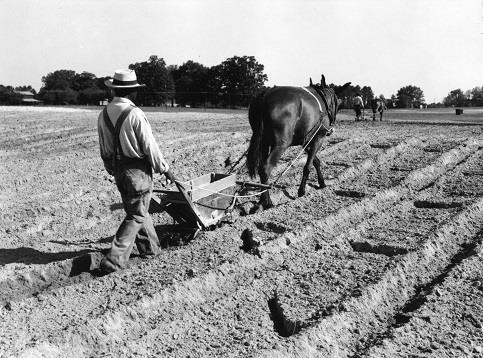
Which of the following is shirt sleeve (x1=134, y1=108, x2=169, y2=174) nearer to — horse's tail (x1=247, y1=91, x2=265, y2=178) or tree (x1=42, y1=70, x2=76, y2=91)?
horse's tail (x1=247, y1=91, x2=265, y2=178)

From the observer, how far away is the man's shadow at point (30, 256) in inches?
245

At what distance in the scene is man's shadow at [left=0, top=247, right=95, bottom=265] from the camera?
623cm

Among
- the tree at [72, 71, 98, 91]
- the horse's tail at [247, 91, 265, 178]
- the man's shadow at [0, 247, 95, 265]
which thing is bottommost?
the man's shadow at [0, 247, 95, 265]

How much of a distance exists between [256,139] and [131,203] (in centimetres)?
316

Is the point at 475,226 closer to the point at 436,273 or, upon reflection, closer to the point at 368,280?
A: the point at 436,273

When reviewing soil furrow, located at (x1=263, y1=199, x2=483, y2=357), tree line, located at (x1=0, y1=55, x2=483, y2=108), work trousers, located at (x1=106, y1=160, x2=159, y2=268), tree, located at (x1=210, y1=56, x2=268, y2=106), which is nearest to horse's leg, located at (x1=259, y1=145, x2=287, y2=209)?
soil furrow, located at (x1=263, y1=199, x2=483, y2=357)

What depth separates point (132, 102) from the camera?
5.99m

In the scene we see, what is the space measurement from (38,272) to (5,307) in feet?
3.11

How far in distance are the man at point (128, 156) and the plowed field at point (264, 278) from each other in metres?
0.36

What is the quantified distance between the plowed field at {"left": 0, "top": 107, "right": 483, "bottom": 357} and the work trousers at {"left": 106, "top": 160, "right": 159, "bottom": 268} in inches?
8.6

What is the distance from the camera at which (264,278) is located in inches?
221

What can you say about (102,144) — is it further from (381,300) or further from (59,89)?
(59,89)

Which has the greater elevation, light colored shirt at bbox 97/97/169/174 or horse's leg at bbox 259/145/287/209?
light colored shirt at bbox 97/97/169/174

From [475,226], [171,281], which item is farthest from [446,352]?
[475,226]
